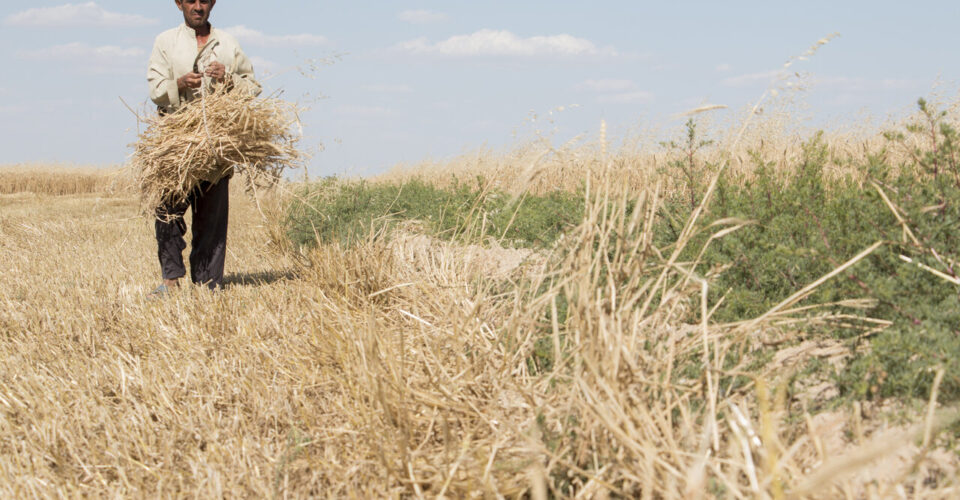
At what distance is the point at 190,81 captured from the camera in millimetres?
4906

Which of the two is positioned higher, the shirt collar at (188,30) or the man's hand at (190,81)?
the shirt collar at (188,30)

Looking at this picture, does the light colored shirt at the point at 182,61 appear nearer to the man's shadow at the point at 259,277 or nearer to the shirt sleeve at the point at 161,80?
the shirt sleeve at the point at 161,80

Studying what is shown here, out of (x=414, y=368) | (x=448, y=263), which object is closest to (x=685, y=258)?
(x=448, y=263)

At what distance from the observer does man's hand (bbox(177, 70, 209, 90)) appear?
4898mm

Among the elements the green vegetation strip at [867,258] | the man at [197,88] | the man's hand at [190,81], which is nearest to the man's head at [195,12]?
the man at [197,88]

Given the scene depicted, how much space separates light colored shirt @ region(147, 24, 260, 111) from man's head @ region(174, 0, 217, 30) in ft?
0.20

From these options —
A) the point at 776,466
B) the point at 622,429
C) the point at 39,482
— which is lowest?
the point at 39,482

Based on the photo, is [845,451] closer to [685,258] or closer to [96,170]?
[685,258]

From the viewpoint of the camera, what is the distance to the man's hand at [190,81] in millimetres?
4898

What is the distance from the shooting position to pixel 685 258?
379 centimetres

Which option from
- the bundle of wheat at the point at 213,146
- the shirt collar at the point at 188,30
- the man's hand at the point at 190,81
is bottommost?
the bundle of wheat at the point at 213,146

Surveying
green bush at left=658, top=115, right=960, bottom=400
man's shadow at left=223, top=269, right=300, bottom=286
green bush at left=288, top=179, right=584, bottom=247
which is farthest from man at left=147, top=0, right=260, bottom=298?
green bush at left=658, top=115, right=960, bottom=400

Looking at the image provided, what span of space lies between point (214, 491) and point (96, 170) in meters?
25.3

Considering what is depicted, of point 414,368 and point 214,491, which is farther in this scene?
point 414,368
